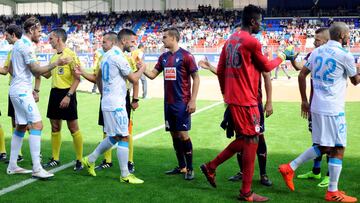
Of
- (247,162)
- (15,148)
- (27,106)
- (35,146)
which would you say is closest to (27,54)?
(27,106)

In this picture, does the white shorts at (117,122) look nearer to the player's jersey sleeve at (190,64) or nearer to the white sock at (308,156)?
the player's jersey sleeve at (190,64)

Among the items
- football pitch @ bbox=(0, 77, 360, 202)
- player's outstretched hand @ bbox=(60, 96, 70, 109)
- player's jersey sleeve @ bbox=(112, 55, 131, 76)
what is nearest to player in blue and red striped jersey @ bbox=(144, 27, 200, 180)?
football pitch @ bbox=(0, 77, 360, 202)

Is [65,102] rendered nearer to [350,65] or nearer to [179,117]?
[179,117]

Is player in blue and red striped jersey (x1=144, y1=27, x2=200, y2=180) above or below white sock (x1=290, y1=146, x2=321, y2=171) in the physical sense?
above

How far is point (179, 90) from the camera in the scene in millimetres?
6590

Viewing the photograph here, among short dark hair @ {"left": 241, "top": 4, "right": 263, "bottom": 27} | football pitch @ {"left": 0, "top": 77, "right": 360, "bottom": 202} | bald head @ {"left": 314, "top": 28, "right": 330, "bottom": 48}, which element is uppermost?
short dark hair @ {"left": 241, "top": 4, "right": 263, "bottom": 27}

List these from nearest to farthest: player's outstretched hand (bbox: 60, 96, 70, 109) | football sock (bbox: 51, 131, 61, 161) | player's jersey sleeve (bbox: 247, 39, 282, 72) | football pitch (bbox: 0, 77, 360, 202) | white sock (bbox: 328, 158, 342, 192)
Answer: player's jersey sleeve (bbox: 247, 39, 282, 72) → white sock (bbox: 328, 158, 342, 192) → football pitch (bbox: 0, 77, 360, 202) → player's outstretched hand (bbox: 60, 96, 70, 109) → football sock (bbox: 51, 131, 61, 161)

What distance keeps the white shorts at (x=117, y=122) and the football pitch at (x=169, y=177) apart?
2.31 ft

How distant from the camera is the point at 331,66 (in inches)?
213

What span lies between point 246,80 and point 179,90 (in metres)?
1.46

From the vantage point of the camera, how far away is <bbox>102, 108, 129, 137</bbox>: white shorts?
624 cm

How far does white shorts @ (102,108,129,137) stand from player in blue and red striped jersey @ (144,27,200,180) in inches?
28.1

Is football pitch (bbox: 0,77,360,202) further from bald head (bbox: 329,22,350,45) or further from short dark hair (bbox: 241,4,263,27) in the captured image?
short dark hair (bbox: 241,4,263,27)

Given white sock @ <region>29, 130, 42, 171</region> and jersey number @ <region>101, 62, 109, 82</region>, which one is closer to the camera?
jersey number @ <region>101, 62, 109, 82</region>
